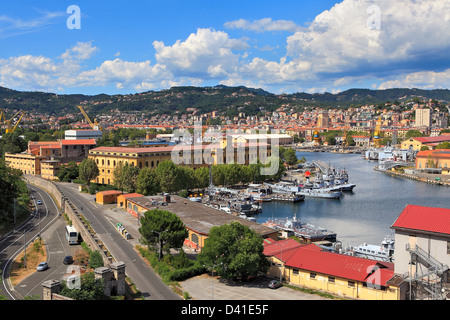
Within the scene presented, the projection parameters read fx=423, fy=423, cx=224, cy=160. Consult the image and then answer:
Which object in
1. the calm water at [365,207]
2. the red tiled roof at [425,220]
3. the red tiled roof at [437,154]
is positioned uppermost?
the red tiled roof at [425,220]

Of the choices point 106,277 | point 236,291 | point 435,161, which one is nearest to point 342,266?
point 236,291

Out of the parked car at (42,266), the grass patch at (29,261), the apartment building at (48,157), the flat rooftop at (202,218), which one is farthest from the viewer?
the apartment building at (48,157)

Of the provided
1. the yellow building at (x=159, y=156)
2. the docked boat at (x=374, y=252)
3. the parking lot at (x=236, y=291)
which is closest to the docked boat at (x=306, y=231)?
the docked boat at (x=374, y=252)

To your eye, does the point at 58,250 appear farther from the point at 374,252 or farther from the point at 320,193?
the point at 320,193

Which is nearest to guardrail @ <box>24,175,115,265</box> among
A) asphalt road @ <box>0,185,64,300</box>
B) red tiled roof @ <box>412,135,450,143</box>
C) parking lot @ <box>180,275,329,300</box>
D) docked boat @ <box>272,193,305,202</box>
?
asphalt road @ <box>0,185,64,300</box>

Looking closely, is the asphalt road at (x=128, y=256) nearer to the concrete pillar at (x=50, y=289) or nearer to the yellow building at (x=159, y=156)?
the concrete pillar at (x=50, y=289)

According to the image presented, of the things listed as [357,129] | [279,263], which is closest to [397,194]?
[279,263]
